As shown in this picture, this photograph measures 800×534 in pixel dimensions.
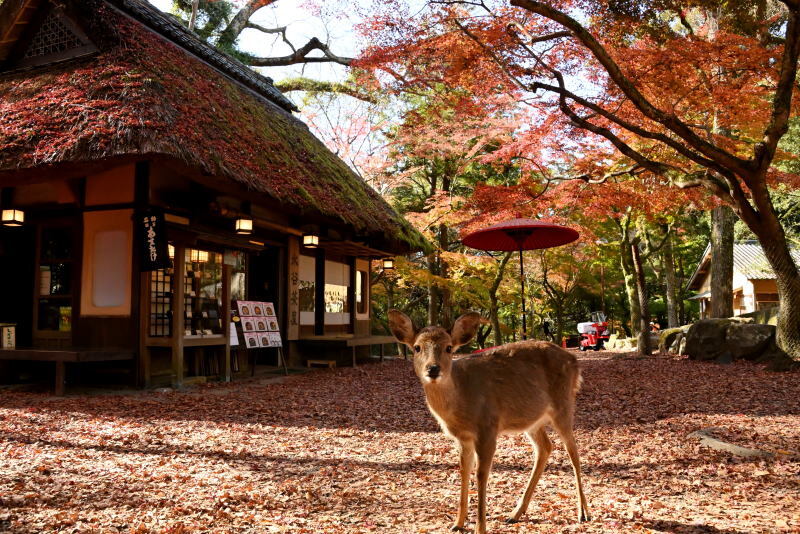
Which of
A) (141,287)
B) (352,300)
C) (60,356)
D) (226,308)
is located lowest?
(60,356)

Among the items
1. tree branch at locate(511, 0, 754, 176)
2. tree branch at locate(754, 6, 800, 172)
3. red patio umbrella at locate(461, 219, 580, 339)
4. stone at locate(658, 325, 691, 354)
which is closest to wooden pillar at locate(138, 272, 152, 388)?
red patio umbrella at locate(461, 219, 580, 339)

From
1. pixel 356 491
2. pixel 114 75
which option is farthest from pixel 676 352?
pixel 114 75

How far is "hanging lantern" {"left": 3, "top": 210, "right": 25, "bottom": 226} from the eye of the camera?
8.23 m

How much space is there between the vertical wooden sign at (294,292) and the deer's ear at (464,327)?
28.5ft

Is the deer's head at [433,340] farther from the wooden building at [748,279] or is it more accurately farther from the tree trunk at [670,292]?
the wooden building at [748,279]

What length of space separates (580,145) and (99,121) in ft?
26.1

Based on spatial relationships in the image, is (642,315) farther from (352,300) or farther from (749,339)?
(352,300)

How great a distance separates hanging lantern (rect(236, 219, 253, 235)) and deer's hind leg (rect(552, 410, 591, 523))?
683 centimetres

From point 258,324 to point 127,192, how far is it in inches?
115

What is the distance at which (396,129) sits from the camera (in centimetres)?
1666

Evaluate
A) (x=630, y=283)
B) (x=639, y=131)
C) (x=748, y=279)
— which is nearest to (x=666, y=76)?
(x=639, y=131)

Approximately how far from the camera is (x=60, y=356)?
7074 mm

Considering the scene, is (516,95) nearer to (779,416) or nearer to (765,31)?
(765,31)

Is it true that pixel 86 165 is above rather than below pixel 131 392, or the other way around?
above
